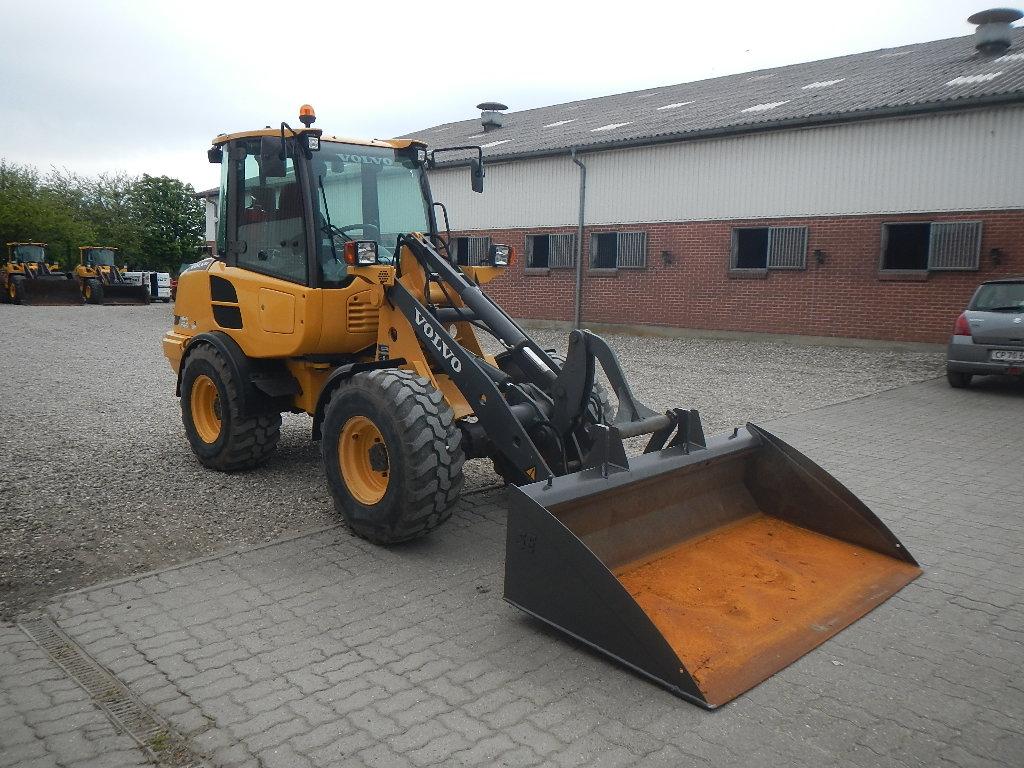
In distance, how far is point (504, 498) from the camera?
6.06 m

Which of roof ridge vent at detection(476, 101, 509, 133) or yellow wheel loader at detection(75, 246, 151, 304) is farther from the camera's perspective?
yellow wheel loader at detection(75, 246, 151, 304)

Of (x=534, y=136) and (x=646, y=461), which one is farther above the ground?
(x=534, y=136)

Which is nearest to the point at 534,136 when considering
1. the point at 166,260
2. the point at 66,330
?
the point at 66,330

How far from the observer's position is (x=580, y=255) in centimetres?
2012

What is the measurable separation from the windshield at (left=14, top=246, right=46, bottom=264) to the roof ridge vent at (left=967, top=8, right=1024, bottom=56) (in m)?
33.7

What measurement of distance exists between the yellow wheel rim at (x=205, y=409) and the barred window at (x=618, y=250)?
1390 cm

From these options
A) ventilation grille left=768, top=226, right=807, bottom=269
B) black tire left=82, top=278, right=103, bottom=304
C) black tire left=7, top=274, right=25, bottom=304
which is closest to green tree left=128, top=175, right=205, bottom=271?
black tire left=82, top=278, right=103, bottom=304

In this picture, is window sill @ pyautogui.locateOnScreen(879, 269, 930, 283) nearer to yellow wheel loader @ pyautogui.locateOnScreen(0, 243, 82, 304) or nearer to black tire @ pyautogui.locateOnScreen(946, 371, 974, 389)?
black tire @ pyautogui.locateOnScreen(946, 371, 974, 389)

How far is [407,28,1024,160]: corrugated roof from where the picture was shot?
15352mm

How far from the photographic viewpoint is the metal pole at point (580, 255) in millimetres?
19891

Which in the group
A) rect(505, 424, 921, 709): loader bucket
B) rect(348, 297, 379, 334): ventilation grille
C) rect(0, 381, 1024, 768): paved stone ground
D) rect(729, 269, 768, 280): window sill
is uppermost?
rect(729, 269, 768, 280): window sill

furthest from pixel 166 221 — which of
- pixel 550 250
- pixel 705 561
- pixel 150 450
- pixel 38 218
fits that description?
pixel 705 561

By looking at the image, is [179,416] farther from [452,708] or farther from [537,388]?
[452,708]

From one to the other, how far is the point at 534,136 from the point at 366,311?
18305 mm
